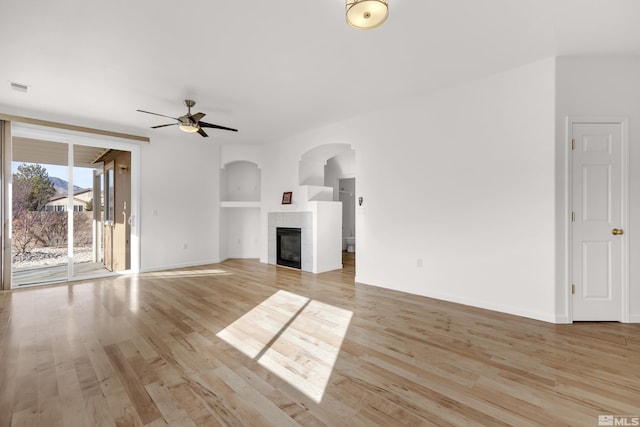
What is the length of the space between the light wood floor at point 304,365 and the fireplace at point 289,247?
2419 millimetres

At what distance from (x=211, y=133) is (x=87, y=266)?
137 inches

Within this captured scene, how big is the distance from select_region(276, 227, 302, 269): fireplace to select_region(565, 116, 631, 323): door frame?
4403 mm

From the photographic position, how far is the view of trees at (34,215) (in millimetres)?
4727

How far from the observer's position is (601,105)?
10.6 ft

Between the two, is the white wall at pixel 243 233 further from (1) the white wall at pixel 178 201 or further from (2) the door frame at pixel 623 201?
(2) the door frame at pixel 623 201

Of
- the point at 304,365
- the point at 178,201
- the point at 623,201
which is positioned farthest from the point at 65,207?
the point at 623,201

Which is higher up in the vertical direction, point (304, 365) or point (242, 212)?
point (242, 212)

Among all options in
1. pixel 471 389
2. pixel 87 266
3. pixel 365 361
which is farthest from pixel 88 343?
pixel 87 266

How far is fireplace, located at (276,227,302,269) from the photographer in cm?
635

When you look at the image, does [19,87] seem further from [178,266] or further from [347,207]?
[347,207]

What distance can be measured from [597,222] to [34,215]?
7.99 metres

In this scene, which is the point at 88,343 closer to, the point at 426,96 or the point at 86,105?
the point at 86,105

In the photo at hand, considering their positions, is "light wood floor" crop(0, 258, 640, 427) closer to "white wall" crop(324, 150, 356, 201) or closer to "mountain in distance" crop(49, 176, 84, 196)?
"mountain in distance" crop(49, 176, 84, 196)

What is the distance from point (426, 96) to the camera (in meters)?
4.20
